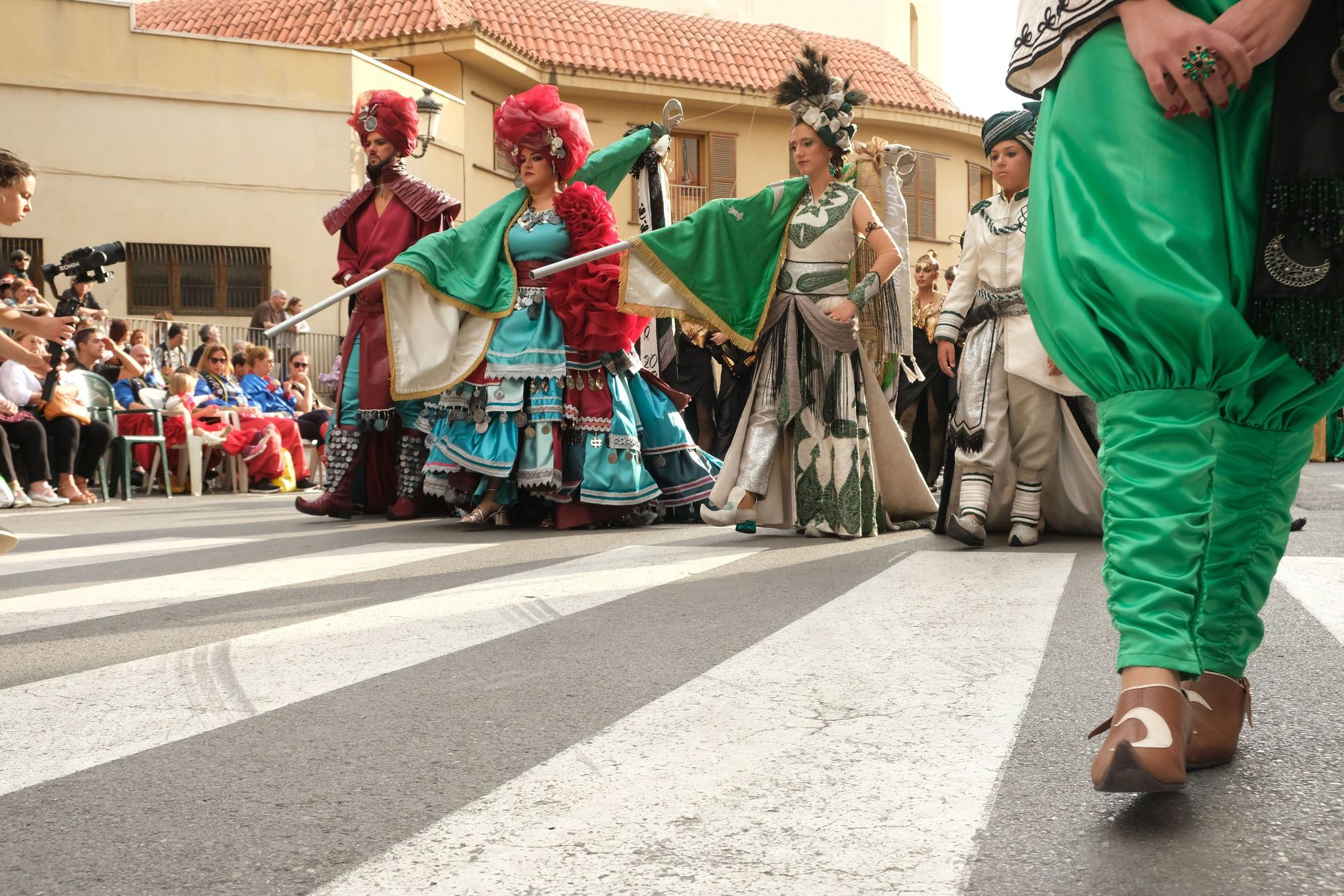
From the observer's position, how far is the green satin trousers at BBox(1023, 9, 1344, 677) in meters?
2.01

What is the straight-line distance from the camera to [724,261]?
276 inches

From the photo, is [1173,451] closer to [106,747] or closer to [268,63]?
[106,747]

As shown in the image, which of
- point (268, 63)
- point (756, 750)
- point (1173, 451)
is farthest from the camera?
point (268, 63)

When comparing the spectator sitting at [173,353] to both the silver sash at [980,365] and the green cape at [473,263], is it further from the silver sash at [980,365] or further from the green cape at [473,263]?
the silver sash at [980,365]

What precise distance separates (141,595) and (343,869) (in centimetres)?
310

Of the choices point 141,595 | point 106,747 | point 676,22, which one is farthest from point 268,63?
point 106,747

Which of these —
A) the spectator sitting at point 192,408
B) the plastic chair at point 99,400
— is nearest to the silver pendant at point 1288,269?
the plastic chair at point 99,400

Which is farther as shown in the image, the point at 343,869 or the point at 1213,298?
the point at 1213,298

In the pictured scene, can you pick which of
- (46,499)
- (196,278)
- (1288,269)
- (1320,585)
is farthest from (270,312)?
(1288,269)

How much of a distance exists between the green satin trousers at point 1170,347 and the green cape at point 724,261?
4.62 m

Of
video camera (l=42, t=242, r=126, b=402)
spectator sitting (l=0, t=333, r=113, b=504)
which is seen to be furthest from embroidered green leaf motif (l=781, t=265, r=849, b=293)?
spectator sitting (l=0, t=333, r=113, b=504)

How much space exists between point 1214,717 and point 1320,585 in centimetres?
262

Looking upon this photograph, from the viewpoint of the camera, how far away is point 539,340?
25.1 feet

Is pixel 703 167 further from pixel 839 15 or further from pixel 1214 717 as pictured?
pixel 1214 717
